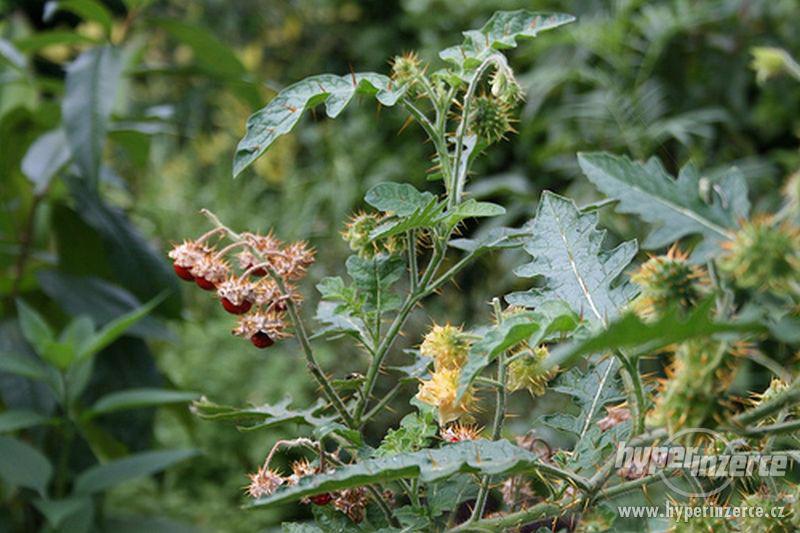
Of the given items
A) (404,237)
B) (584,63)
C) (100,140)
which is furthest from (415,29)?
(404,237)

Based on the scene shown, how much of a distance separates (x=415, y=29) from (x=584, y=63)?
0.79m

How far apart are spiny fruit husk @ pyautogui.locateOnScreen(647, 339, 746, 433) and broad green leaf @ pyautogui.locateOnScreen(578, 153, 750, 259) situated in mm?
53

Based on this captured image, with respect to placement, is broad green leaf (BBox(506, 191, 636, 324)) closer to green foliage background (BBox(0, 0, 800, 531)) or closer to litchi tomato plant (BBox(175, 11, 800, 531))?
litchi tomato plant (BBox(175, 11, 800, 531))

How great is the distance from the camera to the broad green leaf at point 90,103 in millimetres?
1300

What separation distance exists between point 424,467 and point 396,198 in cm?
18

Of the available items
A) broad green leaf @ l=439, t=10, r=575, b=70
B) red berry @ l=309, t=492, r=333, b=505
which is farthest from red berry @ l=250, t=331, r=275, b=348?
broad green leaf @ l=439, t=10, r=575, b=70

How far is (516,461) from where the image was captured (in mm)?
456

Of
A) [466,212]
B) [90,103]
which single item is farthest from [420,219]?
[90,103]

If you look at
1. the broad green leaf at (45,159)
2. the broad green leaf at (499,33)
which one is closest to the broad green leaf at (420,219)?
the broad green leaf at (499,33)

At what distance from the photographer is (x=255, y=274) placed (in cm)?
61

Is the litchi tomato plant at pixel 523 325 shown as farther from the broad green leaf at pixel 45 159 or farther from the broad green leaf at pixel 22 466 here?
the broad green leaf at pixel 45 159

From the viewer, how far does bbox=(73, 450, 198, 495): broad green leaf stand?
4.16 feet

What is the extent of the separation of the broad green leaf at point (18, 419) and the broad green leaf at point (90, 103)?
32 cm

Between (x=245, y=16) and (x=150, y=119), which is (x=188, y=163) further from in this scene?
(x=150, y=119)
